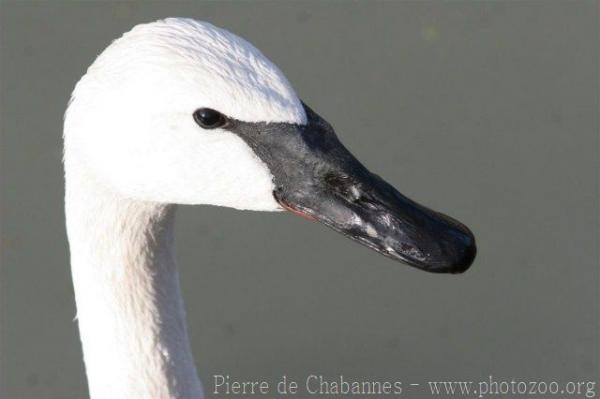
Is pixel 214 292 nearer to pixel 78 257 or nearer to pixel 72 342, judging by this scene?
pixel 72 342

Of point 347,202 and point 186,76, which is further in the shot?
point 347,202

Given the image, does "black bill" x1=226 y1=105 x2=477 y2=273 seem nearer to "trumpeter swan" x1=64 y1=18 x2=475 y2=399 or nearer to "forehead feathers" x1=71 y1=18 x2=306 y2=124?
"trumpeter swan" x1=64 y1=18 x2=475 y2=399

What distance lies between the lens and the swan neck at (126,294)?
3352mm

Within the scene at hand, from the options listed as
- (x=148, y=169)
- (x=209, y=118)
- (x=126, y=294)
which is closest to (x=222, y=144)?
(x=209, y=118)

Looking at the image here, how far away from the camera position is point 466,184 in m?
6.04

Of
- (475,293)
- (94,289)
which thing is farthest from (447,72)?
(94,289)

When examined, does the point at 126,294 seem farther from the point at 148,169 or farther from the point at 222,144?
the point at 222,144

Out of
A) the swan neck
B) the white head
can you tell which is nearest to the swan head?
the white head

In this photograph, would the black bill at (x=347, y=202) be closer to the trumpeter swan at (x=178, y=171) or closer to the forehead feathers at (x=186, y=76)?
the trumpeter swan at (x=178, y=171)

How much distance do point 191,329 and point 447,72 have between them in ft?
7.11

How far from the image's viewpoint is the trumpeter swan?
306 cm

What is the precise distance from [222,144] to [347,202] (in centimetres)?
41

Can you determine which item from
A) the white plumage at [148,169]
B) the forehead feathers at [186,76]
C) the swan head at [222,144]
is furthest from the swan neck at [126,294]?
the forehead feathers at [186,76]

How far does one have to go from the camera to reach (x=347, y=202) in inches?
128
